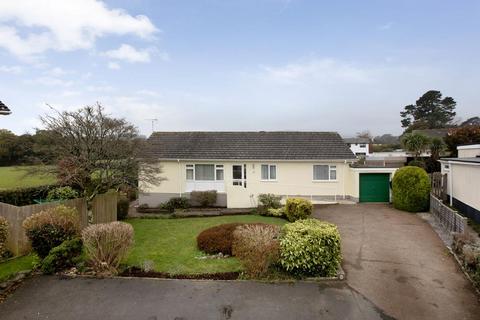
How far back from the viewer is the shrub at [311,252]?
8594 millimetres

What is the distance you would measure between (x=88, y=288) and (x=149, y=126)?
21.6m

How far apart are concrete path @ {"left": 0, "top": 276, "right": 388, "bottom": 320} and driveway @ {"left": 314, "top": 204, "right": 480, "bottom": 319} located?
0.73 meters

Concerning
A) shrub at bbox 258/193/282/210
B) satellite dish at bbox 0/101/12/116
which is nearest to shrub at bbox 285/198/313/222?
shrub at bbox 258/193/282/210

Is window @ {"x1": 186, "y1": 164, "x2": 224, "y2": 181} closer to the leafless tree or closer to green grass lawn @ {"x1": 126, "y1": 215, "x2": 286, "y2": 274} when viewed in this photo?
green grass lawn @ {"x1": 126, "y1": 215, "x2": 286, "y2": 274}

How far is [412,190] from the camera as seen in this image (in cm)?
1736

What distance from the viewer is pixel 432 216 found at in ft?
52.2

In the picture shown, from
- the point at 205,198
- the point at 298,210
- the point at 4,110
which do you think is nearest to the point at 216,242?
the point at 298,210

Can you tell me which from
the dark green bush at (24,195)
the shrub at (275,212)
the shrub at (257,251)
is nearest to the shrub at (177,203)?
the shrub at (275,212)

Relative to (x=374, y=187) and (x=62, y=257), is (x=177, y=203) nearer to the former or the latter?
(x=62, y=257)

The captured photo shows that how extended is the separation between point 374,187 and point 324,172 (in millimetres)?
3539

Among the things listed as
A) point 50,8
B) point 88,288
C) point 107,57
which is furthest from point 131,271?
point 107,57

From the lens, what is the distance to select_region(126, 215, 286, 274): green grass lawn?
9.41m

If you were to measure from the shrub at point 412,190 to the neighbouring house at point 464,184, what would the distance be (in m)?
1.25

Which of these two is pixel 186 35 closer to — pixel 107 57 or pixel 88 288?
pixel 107 57
